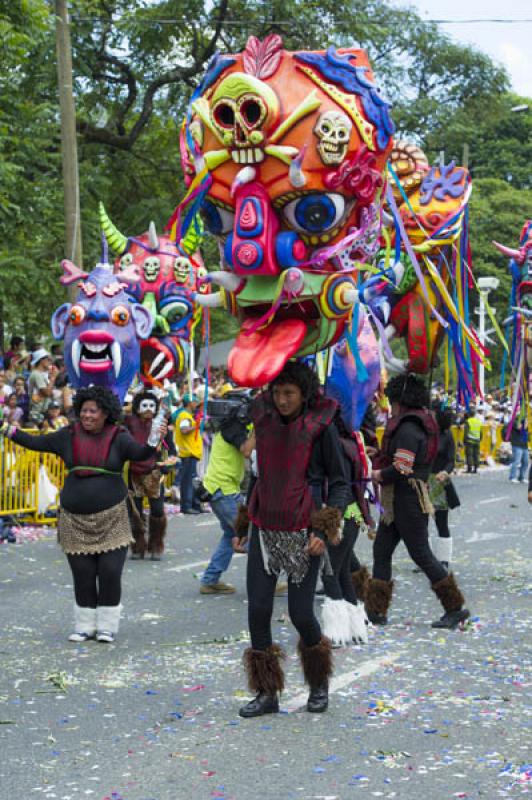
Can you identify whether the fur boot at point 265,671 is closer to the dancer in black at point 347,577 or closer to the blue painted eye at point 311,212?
the dancer in black at point 347,577

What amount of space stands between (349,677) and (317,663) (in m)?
0.92

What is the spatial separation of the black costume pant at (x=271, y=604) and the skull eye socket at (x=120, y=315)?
290 inches

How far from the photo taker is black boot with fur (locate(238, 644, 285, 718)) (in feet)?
20.2

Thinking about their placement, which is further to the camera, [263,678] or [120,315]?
[120,315]

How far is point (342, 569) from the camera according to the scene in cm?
793

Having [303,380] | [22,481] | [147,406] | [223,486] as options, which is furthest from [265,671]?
[22,481]

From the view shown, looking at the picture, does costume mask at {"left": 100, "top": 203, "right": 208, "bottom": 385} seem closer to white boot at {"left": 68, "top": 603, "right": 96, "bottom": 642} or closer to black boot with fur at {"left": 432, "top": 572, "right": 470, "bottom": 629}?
white boot at {"left": 68, "top": 603, "right": 96, "bottom": 642}

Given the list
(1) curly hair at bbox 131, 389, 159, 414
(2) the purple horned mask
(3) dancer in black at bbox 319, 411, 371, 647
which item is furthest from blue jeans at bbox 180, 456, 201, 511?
(3) dancer in black at bbox 319, 411, 371, 647

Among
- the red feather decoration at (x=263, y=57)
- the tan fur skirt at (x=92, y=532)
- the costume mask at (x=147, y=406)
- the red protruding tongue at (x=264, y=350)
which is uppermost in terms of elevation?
the red feather decoration at (x=263, y=57)

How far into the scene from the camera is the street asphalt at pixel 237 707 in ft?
17.1

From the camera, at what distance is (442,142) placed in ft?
112

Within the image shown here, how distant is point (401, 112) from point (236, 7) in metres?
10.8

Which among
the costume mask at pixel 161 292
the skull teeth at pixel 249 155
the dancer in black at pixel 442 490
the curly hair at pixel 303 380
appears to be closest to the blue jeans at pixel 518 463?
the costume mask at pixel 161 292

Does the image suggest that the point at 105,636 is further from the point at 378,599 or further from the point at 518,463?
the point at 518,463
